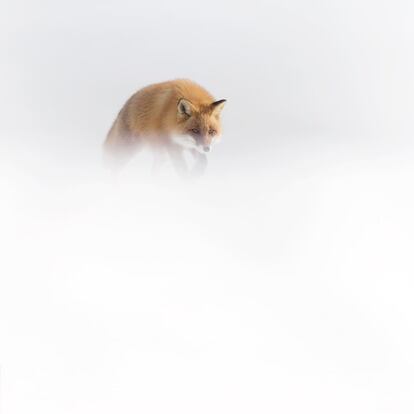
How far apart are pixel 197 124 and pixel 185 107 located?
0.05 meters

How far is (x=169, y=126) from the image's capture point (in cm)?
206

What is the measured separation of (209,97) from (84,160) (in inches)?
16.6

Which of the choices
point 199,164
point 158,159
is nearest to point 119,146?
point 158,159

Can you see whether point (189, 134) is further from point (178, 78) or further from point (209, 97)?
point (178, 78)

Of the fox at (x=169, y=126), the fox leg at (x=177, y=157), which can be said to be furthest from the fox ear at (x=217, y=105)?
the fox leg at (x=177, y=157)

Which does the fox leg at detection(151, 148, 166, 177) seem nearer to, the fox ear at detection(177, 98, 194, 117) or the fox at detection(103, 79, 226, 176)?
the fox at detection(103, 79, 226, 176)

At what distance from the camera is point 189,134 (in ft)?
6.68

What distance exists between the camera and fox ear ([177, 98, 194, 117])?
6.66ft

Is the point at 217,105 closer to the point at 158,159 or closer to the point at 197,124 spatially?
the point at 197,124

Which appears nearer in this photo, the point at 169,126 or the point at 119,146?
the point at 169,126

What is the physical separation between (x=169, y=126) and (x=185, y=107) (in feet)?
0.23

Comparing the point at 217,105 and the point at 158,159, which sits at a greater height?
the point at 217,105

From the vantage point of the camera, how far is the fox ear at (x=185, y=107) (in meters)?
2.03

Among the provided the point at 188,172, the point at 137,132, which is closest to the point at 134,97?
the point at 137,132
